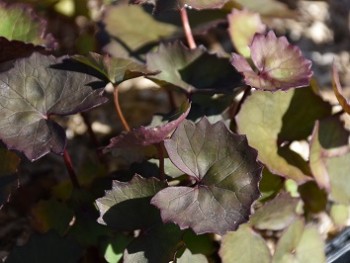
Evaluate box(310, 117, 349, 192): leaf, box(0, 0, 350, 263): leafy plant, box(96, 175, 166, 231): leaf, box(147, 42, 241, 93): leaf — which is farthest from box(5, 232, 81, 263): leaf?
box(310, 117, 349, 192): leaf

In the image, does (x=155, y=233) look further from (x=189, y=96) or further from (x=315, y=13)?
(x=315, y=13)

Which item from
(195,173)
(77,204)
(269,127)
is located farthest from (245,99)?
(77,204)

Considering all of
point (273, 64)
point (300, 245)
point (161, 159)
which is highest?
point (273, 64)

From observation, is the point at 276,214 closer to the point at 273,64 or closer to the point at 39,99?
the point at 273,64

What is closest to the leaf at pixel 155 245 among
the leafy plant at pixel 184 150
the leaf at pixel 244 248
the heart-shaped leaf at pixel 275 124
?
the leafy plant at pixel 184 150

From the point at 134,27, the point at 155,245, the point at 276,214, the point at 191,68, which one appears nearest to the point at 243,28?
the point at 191,68

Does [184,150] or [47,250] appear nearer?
[184,150]

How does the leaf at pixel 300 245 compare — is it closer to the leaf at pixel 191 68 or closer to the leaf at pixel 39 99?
the leaf at pixel 191 68
